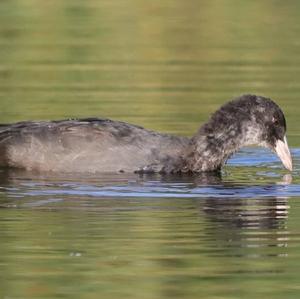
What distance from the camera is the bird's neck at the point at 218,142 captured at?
14.6 m

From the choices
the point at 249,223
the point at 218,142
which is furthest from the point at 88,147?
the point at 249,223

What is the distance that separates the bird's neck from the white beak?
9.5 inches

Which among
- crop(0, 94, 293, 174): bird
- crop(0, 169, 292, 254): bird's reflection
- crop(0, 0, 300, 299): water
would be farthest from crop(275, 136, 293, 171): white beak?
crop(0, 169, 292, 254): bird's reflection

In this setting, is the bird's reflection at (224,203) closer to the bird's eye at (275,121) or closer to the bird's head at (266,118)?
the bird's head at (266,118)

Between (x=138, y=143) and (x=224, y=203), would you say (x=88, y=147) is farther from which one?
(x=224, y=203)

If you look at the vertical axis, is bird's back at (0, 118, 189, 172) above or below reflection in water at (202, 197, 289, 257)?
above

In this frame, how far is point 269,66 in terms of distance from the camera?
21750mm

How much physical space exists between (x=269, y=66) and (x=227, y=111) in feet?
23.2

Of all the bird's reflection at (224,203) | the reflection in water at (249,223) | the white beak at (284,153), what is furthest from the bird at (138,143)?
the reflection in water at (249,223)

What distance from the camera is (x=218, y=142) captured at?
14.7 meters

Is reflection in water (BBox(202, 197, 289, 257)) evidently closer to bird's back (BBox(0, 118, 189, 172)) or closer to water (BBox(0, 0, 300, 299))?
water (BBox(0, 0, 300, 299))

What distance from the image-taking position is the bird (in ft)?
46.5

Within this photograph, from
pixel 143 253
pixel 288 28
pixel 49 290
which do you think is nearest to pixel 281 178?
pixel 143 253

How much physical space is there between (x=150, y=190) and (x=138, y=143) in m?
0.97
